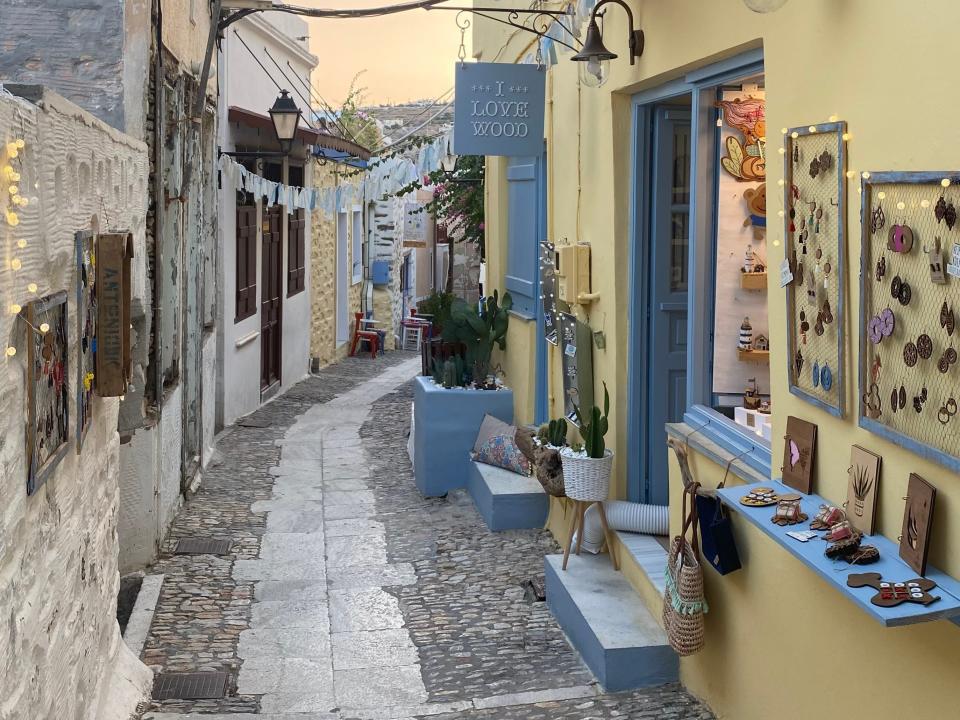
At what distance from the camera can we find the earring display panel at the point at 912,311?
3070mm

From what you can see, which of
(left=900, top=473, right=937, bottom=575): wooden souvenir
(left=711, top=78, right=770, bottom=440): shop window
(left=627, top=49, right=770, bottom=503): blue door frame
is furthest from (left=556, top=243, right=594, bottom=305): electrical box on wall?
(left=900, top=473, right=937, bottom=575): wooden souvenir

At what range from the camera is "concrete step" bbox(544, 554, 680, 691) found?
5.35 m

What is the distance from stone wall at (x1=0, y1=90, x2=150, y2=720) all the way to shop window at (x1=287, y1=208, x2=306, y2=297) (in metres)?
10.7

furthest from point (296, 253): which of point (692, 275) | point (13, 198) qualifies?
point (13, 198)

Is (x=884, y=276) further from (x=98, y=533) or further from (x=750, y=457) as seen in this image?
(x=98, y=533)

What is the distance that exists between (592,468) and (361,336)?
1517 centimetres

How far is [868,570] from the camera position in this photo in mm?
3346

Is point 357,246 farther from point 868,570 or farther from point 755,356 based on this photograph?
point 868,570

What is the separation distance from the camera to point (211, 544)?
797 cm

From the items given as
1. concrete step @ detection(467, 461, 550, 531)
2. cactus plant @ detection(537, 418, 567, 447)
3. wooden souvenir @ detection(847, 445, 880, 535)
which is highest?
wooden souvenir @ detection(847, 445, 880, 535)

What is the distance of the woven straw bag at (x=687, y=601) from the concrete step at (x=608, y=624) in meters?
0.47

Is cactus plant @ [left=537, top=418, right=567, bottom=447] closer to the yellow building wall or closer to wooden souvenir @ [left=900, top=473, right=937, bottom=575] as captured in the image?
the yellow building wall

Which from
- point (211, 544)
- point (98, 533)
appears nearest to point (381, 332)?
point (211, 544)

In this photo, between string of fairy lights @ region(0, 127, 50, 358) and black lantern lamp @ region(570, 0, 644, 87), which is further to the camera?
black lantern lamp @ region(570, 0, 644, 87)
